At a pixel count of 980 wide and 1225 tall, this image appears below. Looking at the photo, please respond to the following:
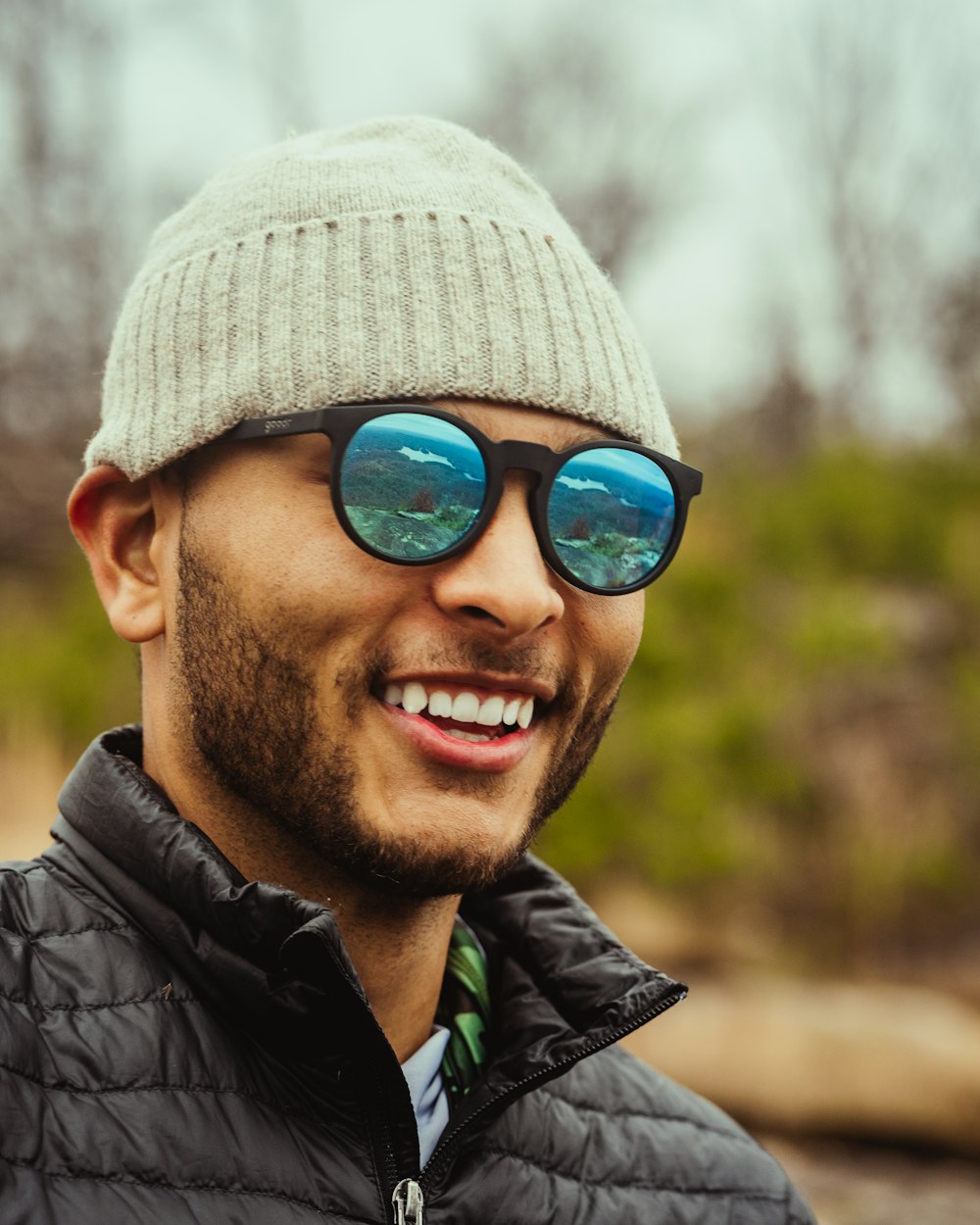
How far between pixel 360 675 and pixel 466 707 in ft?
0.50

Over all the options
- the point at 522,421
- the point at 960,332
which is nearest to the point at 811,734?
the point at 960,332

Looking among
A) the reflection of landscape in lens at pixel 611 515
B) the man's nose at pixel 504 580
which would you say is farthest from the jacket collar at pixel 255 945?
the reflection of landscape in lens at pixel 611 515

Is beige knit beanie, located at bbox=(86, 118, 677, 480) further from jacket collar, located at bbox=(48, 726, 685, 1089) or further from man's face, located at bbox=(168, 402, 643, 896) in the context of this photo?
jacket collar, located at bbox=(48, 726, 685, 1089)

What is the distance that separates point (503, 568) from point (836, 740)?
653 centimetres

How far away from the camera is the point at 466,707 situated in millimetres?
1800

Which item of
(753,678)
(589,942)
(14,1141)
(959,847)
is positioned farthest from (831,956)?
(14,1141)

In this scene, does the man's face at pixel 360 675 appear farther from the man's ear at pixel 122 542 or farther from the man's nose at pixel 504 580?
the man's ear at pixel 122 542

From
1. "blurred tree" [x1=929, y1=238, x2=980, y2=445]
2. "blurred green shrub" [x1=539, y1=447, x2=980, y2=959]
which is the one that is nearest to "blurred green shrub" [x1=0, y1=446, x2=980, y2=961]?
"blurred green shrub" [x1=539, y1=447, x2=980, y2=959]

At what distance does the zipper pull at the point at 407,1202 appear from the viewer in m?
1.66

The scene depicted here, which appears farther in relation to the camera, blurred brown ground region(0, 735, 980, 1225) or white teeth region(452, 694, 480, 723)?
blurred brown ground region(0, 735, 980, 1225)

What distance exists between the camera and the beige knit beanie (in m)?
1.88

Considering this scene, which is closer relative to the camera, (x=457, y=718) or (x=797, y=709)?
(x=457, y=718)

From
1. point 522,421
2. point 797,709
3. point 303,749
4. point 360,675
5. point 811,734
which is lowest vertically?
point 811,734

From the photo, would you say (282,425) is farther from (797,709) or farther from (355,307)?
(797,709)
